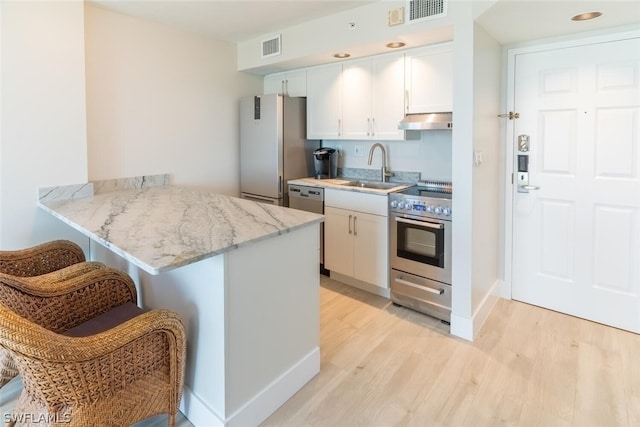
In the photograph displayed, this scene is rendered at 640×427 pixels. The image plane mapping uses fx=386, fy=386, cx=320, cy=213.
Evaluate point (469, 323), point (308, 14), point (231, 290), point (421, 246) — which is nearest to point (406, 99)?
point (308, 14)

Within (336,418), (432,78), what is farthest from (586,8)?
(336,418)

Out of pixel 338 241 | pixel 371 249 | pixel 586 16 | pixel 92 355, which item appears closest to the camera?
pixel 92 355

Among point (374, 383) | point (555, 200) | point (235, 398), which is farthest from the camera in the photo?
point (555, 200)

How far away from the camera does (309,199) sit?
12.2 feet

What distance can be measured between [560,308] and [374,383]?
181 cm

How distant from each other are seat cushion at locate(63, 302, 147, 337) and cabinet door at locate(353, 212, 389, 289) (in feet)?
6.36

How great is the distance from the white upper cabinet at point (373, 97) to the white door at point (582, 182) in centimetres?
93

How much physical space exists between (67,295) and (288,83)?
9.95ft

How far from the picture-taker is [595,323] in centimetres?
284

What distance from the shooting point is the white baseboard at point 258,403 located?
176 centimetres

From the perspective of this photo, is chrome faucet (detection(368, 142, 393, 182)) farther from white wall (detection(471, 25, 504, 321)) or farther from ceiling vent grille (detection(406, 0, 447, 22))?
ceiling vent grille (detection(406, 0, 447, 22))

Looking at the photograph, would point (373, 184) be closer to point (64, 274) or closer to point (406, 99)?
point (406, 99)

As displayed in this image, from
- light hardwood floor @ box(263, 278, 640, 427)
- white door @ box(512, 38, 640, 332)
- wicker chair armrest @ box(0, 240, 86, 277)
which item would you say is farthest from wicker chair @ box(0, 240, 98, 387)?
white door @ box(512, 38, 640, 332)

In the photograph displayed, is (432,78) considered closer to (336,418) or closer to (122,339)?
(336,418)
